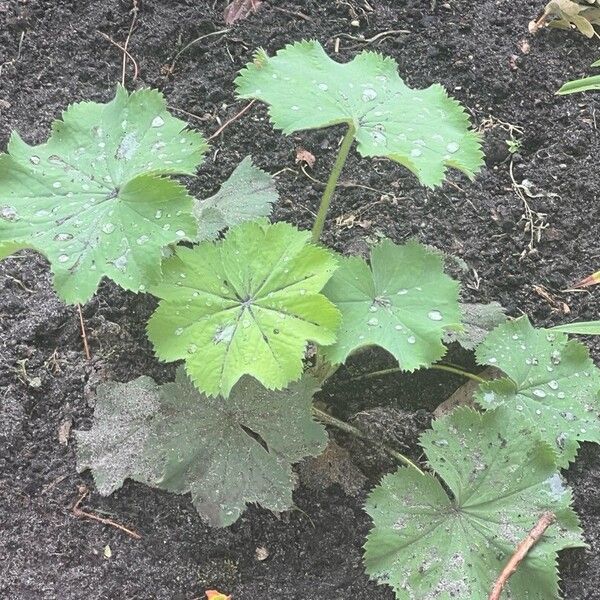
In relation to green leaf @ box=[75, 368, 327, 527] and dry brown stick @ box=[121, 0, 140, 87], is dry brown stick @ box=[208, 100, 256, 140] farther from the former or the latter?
green leaf @ box=[75, 368, 327, 527]

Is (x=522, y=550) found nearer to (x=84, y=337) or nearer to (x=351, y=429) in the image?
(x=351, y=429)

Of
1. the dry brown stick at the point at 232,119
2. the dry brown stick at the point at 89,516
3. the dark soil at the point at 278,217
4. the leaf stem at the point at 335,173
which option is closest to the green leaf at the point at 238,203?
the leaf stem at the point at 335,173

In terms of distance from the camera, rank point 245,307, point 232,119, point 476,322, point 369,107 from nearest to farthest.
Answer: point 245,307
point 369,107
point 476,322
point 232,119

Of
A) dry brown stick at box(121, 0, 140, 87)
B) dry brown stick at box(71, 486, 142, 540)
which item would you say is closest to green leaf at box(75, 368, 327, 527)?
dry brown stick at box(71, 486, 142, 540)

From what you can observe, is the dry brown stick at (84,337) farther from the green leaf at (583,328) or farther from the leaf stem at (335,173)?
the green leaf at (583,328)

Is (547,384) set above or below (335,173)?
below

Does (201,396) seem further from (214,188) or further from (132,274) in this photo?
(214,188)

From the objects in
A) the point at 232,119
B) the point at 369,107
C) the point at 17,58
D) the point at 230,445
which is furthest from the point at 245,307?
the point at 17,58
